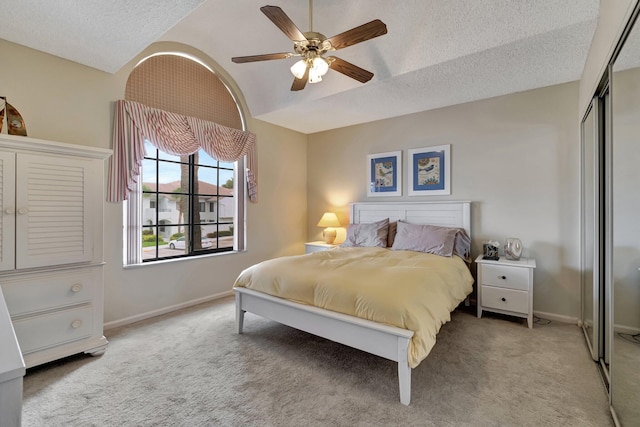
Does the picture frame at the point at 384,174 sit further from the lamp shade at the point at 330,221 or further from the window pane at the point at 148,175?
the window pane at the point at 148,175

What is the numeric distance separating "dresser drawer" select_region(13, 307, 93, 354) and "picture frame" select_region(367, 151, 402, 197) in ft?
11.8

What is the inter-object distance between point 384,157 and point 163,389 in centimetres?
369

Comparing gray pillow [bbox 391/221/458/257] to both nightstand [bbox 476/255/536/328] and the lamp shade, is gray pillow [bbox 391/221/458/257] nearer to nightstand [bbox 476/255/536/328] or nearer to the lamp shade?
nightstand [bbox 476/255/536/328]

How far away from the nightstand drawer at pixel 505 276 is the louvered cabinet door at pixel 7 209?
159 inches

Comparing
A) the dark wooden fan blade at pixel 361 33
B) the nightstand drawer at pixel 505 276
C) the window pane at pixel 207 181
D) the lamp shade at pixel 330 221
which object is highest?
the dark wooden fan blade at pixel 361 33

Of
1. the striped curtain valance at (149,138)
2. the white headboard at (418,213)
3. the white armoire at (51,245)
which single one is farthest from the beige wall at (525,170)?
the white armoire at (51,245)

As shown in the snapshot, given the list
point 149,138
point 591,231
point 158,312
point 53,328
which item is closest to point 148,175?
point 149,138

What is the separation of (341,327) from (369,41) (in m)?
2.62

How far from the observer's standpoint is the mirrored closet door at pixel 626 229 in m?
1.42

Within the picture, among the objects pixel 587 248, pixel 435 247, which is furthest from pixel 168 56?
pixel 587 248

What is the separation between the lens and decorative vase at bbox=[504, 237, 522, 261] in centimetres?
312

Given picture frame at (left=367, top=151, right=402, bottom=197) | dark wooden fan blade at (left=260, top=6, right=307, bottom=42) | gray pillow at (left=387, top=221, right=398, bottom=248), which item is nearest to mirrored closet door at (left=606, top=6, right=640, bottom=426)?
dark wooden fan blade at (left=260, top=6, right=307, bottom=42)

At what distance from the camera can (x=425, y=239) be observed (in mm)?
3426

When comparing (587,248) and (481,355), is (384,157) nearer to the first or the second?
(587,248)
